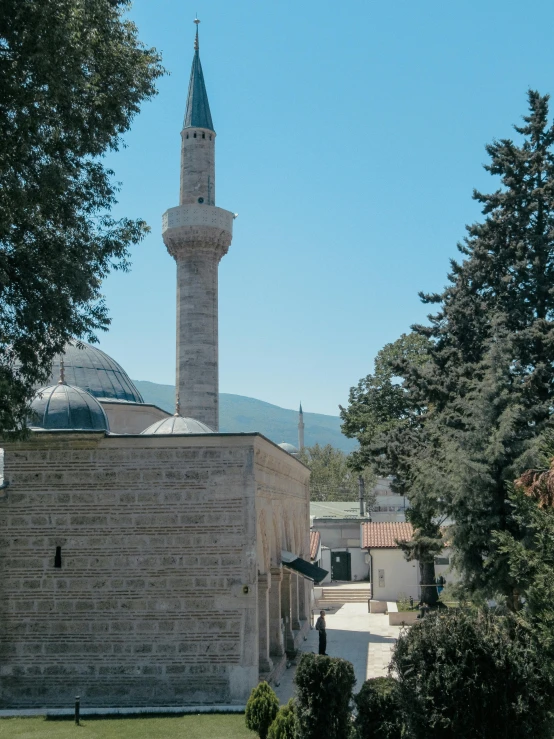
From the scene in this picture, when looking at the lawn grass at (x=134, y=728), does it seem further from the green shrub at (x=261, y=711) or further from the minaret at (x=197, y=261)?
the minaret at (x=197, y=261)

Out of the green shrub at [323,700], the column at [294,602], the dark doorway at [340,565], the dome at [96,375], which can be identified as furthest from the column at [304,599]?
the green shrub at [323,700]

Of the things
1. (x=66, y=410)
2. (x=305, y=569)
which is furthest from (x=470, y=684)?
(x=305, y=569)

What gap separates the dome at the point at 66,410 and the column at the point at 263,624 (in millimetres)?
3914

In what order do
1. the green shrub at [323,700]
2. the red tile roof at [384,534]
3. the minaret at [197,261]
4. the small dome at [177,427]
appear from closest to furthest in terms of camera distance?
1. the green shrub at [323,700]
2. the small dome at [177,427]
3. the minaret at [197,261]
4. the red tile roof at [384,534]

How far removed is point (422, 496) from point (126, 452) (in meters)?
6.00

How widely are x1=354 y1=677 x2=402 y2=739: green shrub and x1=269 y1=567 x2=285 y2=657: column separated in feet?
24.7

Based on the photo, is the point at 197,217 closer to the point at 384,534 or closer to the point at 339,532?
the point at 384,534

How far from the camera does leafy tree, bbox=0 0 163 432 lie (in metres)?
8.91

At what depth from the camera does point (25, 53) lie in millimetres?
8883

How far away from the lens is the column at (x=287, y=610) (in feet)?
59.3

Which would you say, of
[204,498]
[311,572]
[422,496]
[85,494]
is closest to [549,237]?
[422,496]

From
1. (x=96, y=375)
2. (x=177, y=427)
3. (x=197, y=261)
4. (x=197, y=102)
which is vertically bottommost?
(x=177, y=427)

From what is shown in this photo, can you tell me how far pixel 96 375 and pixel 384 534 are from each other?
1317cm

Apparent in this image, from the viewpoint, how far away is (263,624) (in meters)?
14.0
